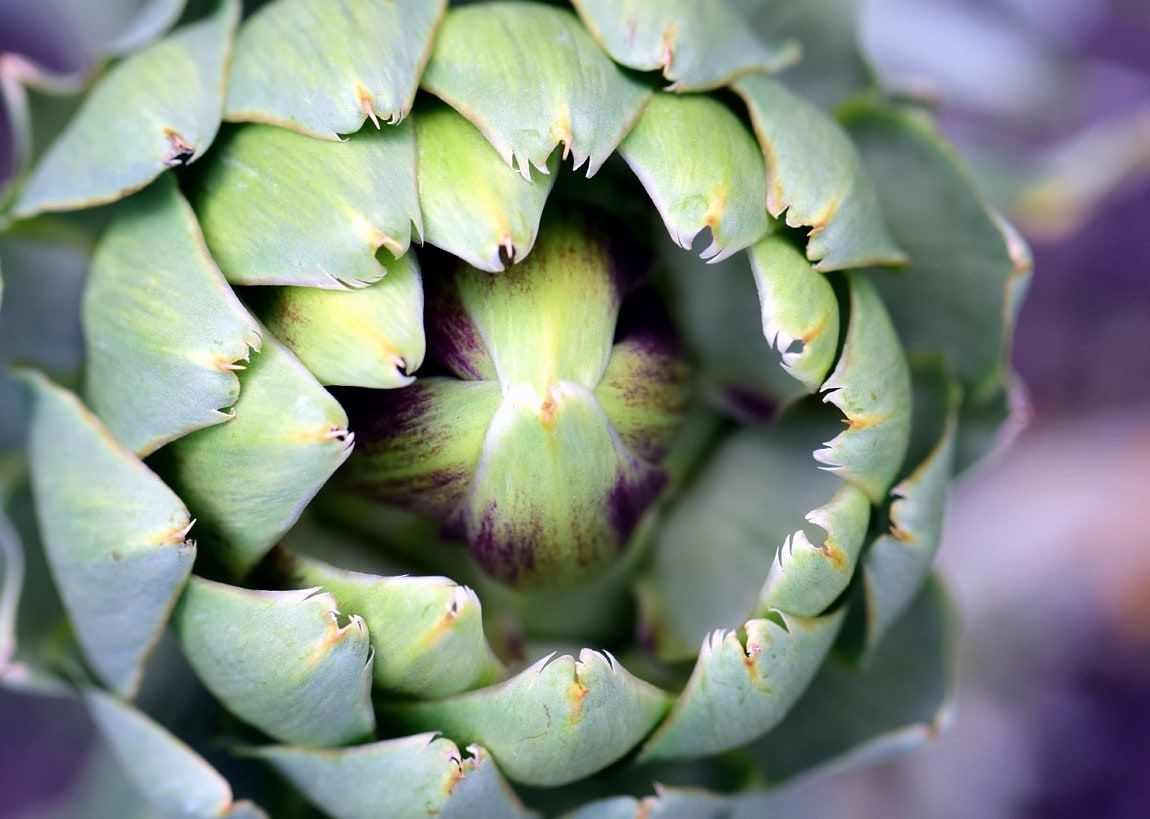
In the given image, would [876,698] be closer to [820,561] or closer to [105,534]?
[820,561]

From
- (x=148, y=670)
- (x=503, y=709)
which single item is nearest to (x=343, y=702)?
(x=503, y=709)

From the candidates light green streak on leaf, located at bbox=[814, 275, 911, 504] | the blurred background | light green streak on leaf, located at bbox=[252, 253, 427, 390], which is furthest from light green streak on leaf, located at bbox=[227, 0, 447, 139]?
the blurred background

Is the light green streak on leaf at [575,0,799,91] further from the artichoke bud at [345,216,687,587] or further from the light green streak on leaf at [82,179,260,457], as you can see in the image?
the light green streak on leaf at [82,179,260,457]

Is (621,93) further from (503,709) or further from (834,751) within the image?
(834,751)

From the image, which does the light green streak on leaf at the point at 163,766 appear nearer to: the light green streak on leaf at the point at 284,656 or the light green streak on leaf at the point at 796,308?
the light green streak on leaf at the point at 284,656

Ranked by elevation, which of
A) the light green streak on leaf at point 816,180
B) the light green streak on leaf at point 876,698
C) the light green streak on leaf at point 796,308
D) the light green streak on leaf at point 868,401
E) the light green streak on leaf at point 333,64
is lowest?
the light green streak on leaf at point 876,698

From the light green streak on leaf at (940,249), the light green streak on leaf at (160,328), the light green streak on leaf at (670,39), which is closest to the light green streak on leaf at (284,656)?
the light green streak on leaf at (160,328)
